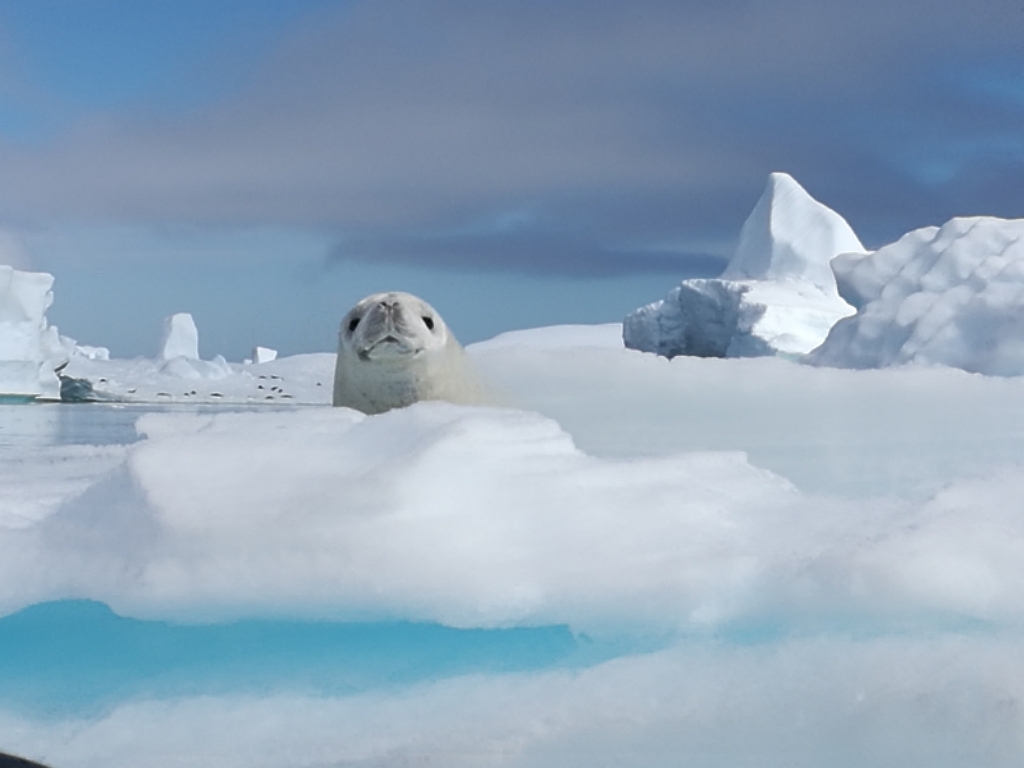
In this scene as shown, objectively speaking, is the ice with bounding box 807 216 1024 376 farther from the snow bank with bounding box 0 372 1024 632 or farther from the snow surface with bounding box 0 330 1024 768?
the snow bank with bounding box 0 372 1024 632

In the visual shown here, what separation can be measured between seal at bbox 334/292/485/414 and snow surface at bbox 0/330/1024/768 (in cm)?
138

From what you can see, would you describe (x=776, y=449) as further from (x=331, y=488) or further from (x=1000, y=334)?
(x=1000, y=334)

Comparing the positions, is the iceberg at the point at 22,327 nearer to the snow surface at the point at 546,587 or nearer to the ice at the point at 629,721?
the snow surface at the point at 546,587

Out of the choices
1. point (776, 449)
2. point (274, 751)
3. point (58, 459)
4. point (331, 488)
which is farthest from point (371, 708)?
point (58, 459)

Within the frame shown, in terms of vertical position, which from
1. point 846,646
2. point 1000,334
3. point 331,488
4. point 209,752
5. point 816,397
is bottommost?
point 209,752

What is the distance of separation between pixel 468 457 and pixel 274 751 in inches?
29.0

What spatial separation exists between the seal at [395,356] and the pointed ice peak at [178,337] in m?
23.4

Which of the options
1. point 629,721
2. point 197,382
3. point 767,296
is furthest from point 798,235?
point 629,721

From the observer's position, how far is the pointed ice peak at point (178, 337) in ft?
85.4

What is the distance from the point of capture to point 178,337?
2633 cm

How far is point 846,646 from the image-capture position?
139 centimetres

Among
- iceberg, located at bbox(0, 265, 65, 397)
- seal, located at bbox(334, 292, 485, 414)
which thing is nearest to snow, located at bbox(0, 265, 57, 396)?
iceberg, located at bbox(0, 265, 65, 397)

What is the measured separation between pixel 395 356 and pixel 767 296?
1394 centimetres

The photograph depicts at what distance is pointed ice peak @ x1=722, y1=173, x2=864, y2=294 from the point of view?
62.9 feet
